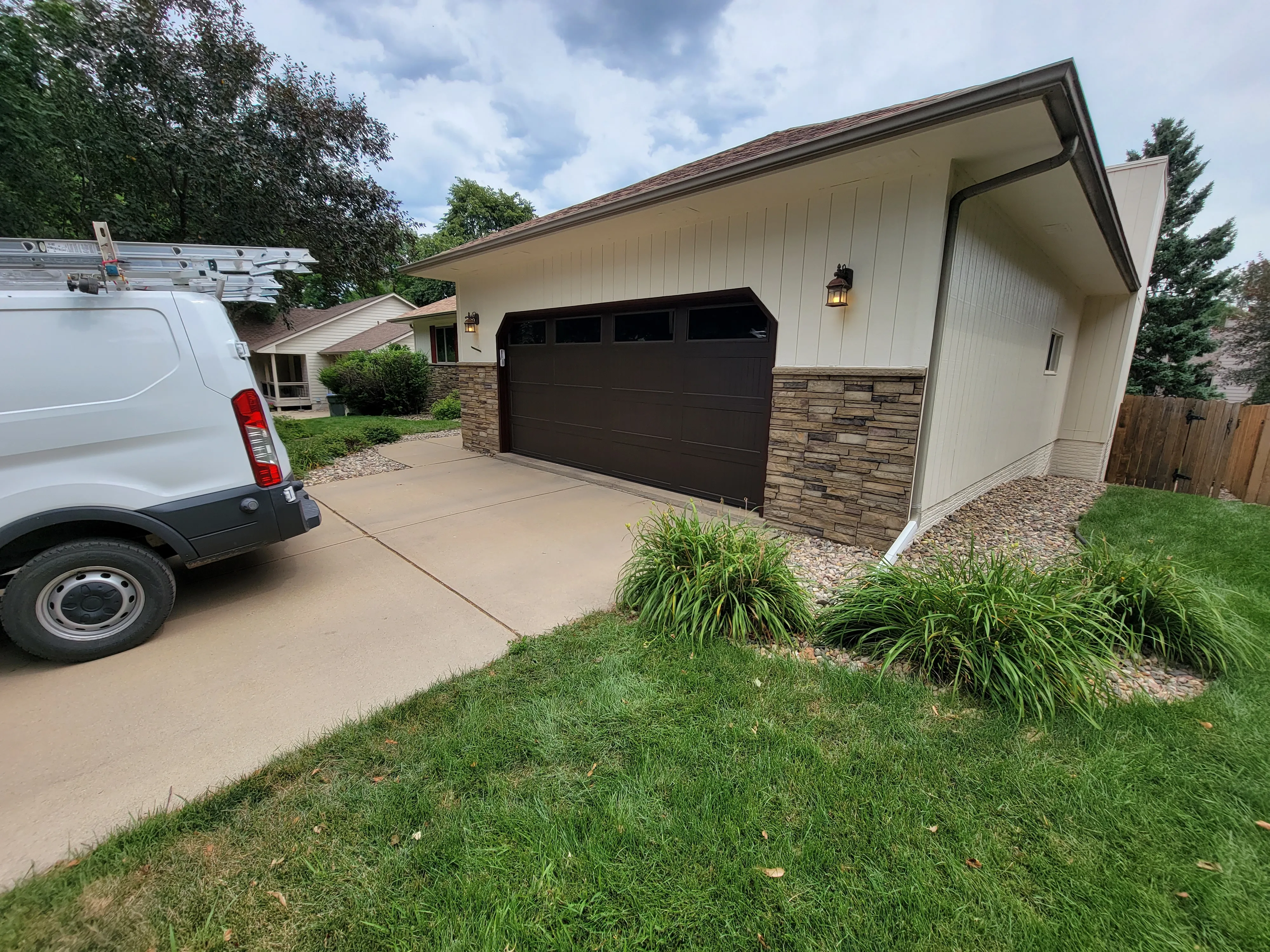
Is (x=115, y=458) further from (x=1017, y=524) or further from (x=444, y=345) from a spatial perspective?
(x=444, y=345)

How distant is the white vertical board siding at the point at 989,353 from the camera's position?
4367 millimetres

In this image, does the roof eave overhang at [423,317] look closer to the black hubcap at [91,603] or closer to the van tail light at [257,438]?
the van tail light at [257,438]

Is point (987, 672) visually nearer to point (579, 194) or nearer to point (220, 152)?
point (220, 152)

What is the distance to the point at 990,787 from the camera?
1.90m

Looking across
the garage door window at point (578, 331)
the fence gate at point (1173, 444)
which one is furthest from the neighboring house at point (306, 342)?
the fence gate at point (1173, 444)

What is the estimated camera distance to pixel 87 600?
9.25 feet

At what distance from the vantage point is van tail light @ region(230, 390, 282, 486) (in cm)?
317

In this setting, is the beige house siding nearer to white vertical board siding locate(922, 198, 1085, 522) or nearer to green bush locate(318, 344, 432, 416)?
A: green bush locate(318, 344, 432, 416)

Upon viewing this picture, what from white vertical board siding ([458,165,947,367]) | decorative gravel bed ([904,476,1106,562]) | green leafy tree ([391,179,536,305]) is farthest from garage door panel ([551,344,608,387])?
green leafy tree ([391,179,536,305])

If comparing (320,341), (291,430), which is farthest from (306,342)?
(291,430)

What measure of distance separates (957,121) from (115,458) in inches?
209

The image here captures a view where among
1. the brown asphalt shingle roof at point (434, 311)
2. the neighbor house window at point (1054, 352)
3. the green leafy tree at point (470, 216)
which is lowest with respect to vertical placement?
the neighbor house window at point (1054, 352)

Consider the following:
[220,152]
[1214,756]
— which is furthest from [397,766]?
[220,152]

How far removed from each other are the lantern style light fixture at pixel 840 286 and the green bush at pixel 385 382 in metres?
13.9
